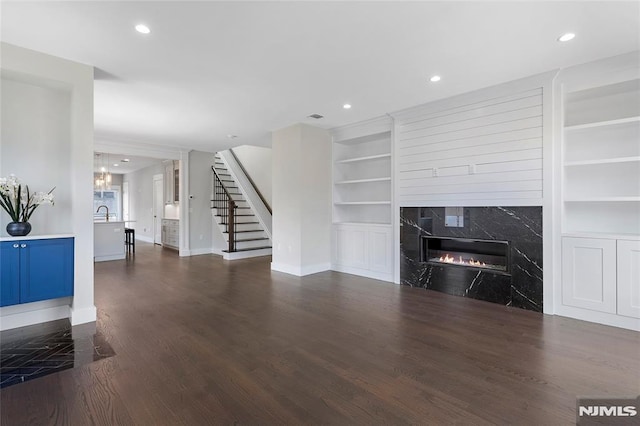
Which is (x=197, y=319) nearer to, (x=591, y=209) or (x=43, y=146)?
(x=43, y=146)

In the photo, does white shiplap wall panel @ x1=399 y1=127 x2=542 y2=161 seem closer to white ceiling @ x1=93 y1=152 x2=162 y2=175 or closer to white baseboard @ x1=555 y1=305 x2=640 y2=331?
white baseboard @ x1=555 y1=305 x2=640 y2=331

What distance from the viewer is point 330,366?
2.34 m

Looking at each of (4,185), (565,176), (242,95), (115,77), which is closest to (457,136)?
(565,176)

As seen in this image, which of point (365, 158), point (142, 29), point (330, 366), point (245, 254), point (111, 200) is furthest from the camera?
point (111, 200)

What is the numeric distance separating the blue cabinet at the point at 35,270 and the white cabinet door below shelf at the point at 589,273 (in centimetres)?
540

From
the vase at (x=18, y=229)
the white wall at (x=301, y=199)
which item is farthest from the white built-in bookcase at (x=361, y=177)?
the vase at (x=18, y=229)

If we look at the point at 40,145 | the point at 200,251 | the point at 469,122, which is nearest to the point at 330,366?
the point at 469,122

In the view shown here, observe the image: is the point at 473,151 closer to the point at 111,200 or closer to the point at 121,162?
the point at 121,162

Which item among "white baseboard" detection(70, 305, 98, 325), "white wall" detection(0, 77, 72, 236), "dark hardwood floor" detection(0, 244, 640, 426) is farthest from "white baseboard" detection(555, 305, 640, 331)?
"white wall" detection(0, 77, 72, 236)

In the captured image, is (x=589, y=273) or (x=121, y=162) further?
(x=121, y=162)

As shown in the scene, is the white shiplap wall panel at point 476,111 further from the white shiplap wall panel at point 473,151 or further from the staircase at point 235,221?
the staircase at point 235,221

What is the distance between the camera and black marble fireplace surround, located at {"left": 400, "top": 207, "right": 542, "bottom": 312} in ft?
11.9

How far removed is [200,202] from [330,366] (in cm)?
687

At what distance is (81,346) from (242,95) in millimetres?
3263
